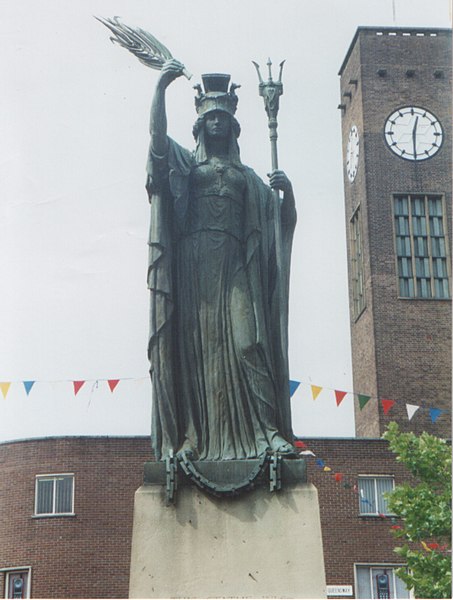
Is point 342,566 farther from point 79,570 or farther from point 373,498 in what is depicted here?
point 79,570

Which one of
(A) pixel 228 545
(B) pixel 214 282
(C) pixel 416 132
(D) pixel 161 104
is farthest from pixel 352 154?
(A) pixel 228 545

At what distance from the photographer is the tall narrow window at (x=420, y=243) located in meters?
60.7

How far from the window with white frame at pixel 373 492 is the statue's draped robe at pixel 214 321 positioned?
34.5 meters

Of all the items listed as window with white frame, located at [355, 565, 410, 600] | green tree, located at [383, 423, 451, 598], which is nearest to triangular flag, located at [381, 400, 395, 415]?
window with white frame, located at [355, 565, 410, 600]

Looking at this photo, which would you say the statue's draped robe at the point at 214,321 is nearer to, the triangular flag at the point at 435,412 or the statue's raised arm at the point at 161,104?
the statue's raised arm at the point at 161,104

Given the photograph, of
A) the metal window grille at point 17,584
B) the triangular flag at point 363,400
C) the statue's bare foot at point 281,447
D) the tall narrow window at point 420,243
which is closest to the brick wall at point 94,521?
the metal window grille at point 17,584

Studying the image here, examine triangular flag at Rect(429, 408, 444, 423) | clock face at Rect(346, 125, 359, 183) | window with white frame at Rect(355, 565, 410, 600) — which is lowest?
window with white frame at Rect(355, 565, 410, 600)

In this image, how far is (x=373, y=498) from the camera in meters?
47.0

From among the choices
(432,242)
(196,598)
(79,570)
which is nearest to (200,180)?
(196,598)

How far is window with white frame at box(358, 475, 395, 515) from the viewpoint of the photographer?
46625 millimetres

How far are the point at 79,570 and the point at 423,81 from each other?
27.5 metres

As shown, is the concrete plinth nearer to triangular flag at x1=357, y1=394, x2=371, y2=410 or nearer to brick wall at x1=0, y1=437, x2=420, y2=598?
brick wall at x1=0, y1=437, x2=420, y2=598

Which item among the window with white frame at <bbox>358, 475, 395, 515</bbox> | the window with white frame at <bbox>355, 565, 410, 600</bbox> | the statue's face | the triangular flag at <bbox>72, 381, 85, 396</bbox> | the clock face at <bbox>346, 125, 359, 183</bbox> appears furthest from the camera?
the clock face at <bbox>346, 125, 359, 183</bbox>

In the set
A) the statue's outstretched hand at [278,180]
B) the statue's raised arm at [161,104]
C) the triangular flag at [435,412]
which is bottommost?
the statue's outstretched hand at [278,180]
